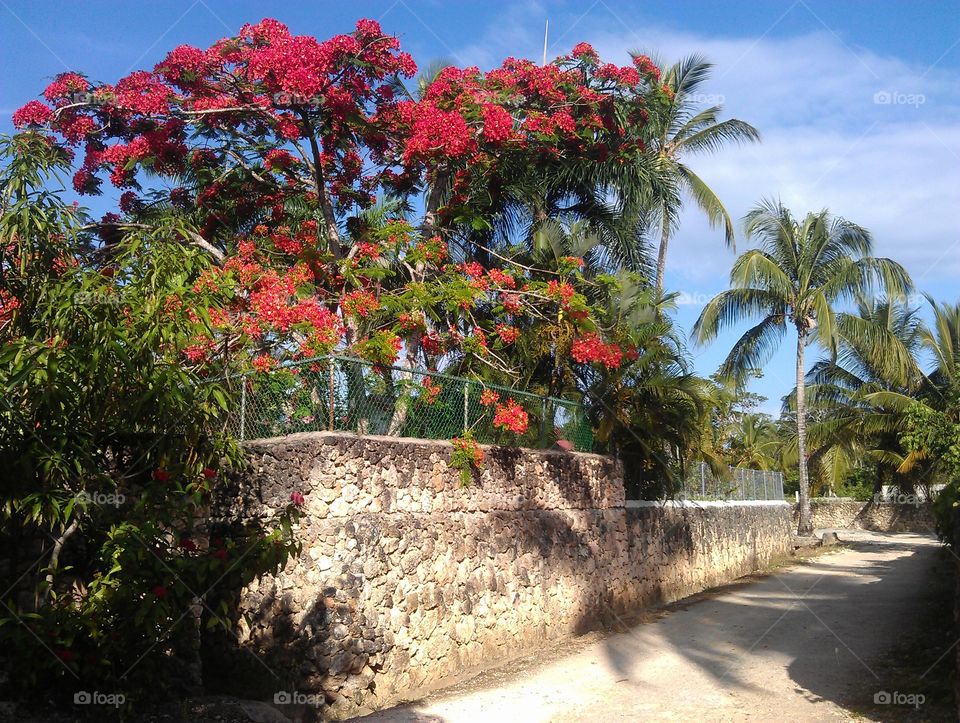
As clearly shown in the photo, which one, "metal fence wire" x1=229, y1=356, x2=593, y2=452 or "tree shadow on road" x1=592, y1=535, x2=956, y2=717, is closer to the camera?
"metal fence wire" x1=229, y1=356, x2=593, y2=452

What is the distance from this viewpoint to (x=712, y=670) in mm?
9430

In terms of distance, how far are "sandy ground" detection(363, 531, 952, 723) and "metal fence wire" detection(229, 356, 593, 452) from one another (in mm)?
2653

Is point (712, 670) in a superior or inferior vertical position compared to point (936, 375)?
inferior

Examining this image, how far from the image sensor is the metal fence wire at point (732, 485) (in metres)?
16.8

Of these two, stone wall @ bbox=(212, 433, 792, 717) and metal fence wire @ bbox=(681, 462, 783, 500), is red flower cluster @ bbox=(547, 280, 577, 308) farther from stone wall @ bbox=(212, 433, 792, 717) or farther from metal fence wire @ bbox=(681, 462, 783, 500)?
metal fence wire @ bbox=(681, 462, 783, 500)

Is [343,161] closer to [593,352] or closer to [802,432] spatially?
[593,352]

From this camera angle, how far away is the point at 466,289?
10.6 m

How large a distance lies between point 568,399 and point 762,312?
15156 millimetres

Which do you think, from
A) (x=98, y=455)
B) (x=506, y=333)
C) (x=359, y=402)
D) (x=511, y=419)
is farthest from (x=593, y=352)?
(x=98, y=455)

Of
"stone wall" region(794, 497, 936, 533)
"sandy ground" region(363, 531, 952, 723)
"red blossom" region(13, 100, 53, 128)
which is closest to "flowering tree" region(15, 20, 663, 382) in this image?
"red blossom" region(13, 100, 53, 128)

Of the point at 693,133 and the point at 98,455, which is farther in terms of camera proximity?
the point at 693,133

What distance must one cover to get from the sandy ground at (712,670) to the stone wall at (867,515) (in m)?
28.1

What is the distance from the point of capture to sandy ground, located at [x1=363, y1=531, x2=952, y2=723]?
7.79 m

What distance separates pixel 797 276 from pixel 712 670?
19.3 meters
